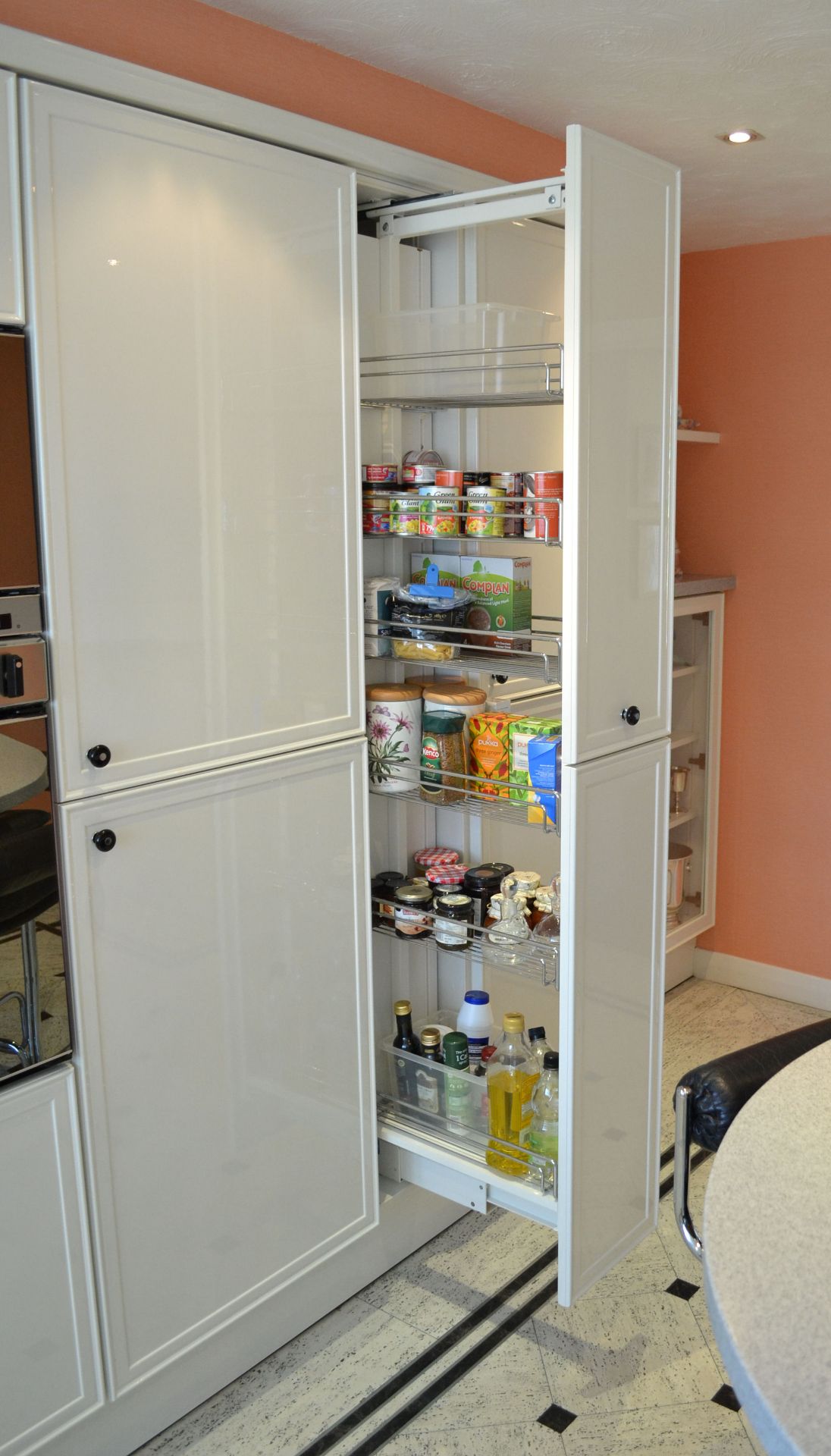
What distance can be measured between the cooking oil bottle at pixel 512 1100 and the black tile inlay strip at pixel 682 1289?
527 millimetres

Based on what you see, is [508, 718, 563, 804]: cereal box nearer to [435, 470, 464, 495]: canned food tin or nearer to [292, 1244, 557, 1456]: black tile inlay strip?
[435, 470, 464, 495]: canned food tin

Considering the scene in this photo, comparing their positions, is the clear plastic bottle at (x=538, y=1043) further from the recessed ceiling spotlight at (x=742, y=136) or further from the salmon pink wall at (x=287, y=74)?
the recessed ceiling spotlight at (x=742, y=136)

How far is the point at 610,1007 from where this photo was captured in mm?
2039

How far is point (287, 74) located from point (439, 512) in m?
0.75

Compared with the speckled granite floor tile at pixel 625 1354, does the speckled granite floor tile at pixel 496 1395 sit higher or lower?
higher

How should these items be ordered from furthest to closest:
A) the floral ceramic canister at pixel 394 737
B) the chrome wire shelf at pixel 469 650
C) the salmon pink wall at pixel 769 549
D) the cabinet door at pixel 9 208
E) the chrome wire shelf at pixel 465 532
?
1. the salmon pink wall at pixel 769 549
2. the floral ceramic canister at pixel 394 737
3. the chrome wire shelf at pixel 469 650
4. the chrome wire shelf at pixel 465 532
5. the cabinet door at pixel 9 208

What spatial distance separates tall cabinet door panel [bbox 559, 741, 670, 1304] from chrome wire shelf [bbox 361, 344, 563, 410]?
0.64m

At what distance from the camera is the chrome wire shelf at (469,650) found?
201cm

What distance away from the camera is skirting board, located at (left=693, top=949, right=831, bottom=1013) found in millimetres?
3623

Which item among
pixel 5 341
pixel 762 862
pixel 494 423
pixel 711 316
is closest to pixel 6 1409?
pixel 5 341

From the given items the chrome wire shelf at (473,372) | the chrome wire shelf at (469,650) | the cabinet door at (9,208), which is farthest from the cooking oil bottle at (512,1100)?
the cabinet door at (9,208)

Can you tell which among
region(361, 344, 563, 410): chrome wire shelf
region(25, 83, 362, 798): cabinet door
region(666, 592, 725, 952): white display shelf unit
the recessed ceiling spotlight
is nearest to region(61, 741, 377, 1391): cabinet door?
region(25, 83, 362, 798): cabinet door

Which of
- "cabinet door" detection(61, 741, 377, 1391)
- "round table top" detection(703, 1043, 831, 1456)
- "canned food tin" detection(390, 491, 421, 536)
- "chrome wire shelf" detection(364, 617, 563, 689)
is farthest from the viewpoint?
"canned food tin" detection(390, 491, 421, 536)

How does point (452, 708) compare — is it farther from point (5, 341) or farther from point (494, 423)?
point (5, 341)
